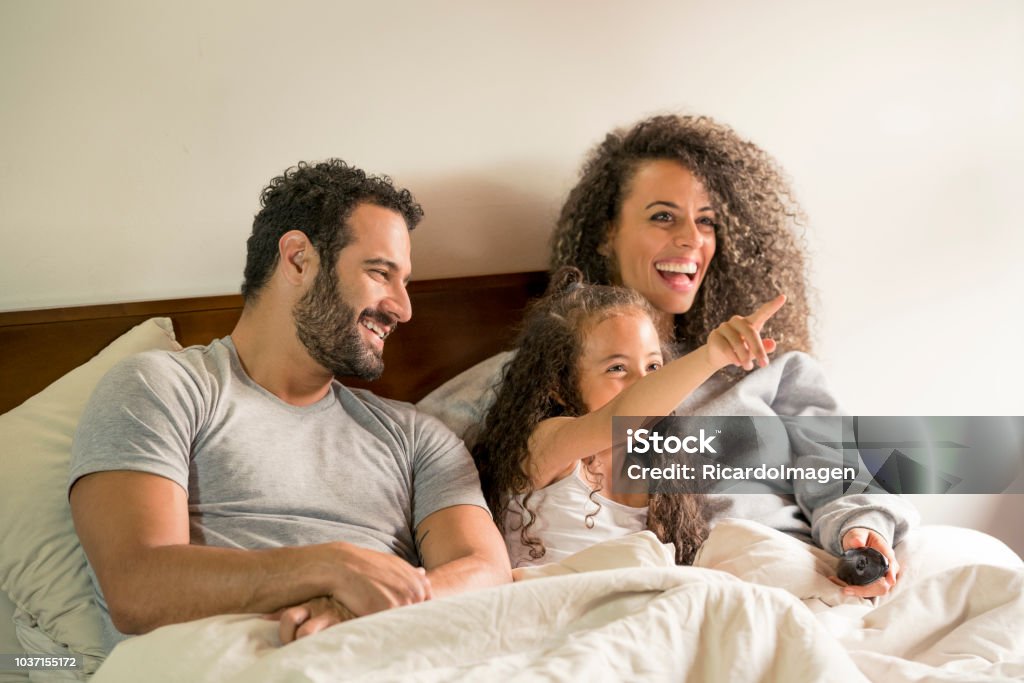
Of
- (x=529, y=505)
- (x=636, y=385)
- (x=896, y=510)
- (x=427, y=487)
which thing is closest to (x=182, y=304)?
(x=427, y=487)

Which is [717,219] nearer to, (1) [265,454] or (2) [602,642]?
(1) [265,454]

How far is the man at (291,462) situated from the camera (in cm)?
119

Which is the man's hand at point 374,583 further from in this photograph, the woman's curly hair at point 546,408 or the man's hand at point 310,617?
the woman's curly hair at point 546,408

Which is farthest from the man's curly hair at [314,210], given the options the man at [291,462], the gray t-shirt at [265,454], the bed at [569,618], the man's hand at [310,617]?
the man's hand at [310,617]

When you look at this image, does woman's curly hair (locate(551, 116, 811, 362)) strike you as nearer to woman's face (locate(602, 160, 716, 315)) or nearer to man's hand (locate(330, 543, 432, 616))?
woman's face (locate(602, 160, 716, 315))

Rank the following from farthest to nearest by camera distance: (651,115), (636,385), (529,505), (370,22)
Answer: (651,115) → (370,22) → (529,505) → (636,385)

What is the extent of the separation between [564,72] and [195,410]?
1.13 m

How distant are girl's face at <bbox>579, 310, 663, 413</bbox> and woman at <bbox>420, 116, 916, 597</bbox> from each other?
0.22 m

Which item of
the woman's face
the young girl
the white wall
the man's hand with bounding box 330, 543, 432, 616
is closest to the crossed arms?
the man's hand with bounding box 330, 543, 432, 616

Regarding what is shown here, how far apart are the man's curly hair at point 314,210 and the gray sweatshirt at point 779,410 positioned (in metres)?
0.37

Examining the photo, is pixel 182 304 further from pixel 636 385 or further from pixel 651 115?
pixel 651 115

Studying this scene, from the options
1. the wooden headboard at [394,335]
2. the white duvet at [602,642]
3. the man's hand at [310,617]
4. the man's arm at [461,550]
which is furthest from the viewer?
the wooden headboard at [394,335]

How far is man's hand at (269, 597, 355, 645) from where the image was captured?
1.09 meters

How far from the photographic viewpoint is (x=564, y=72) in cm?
208
